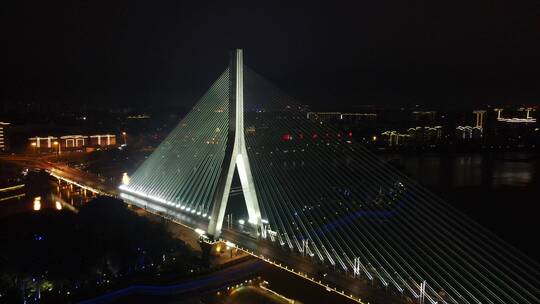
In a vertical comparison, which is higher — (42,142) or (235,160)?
(235,160)

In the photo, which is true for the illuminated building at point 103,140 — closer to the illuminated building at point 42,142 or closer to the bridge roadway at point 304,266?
the illuminated building at point 42,142

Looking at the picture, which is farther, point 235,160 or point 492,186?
point 492,186

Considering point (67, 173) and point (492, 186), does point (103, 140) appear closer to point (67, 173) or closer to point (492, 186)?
point (67, 173)

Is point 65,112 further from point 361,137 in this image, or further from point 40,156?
point 361,137

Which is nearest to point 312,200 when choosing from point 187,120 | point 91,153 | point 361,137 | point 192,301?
point 187,120

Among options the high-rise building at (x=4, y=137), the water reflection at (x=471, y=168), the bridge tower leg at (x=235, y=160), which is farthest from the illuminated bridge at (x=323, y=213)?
the high-rise building at (x=4, y=137)

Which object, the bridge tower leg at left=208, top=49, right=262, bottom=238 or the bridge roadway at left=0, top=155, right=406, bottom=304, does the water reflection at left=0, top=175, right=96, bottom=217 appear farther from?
the bridge tower leg at left=208, top=49, right=262, bottom=238

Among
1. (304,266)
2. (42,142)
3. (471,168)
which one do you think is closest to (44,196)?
(304,266)
